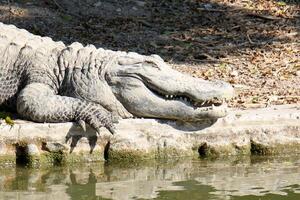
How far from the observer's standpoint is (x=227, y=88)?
7770 millimetres

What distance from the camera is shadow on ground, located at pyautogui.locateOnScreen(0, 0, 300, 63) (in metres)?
11.8

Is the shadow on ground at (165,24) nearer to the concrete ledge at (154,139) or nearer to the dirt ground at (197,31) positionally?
the dirt ground at (197,31)

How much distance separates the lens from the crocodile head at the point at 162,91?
7770mm

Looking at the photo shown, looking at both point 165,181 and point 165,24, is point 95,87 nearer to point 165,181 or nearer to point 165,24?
point 165,181

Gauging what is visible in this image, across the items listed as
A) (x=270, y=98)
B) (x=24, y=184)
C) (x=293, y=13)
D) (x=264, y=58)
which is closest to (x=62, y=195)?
(x=24, y=184)

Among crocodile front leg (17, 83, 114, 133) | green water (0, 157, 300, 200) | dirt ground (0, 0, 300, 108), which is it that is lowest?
green water (0, 157, 300, 200)

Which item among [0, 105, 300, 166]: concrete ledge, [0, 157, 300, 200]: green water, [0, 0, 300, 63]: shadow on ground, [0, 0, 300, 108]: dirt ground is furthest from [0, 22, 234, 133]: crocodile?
[0, 0, 300, 63]: shadow on ground

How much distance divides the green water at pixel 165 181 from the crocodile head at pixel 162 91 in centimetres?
46

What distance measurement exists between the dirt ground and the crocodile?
1946mm

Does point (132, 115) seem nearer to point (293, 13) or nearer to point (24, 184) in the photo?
point (24, 184)

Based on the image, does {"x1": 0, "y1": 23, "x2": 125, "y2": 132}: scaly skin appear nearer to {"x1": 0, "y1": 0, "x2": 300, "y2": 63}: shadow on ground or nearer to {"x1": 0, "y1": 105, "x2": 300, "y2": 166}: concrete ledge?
{"x1": 0, "y1": 105, "x2": 300, "y2": 166}: concrete ledge

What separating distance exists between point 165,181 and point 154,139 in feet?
1.93

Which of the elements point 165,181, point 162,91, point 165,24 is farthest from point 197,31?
point 165,181

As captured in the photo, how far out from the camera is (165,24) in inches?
504
